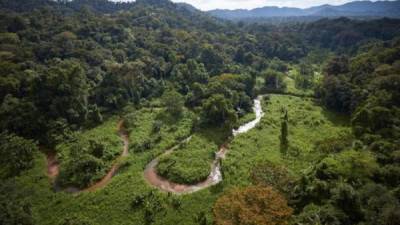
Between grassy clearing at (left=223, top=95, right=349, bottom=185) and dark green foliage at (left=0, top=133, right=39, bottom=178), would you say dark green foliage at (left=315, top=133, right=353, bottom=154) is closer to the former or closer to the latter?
grassy clearing at (left=223, top=95, right=349, bottom=185)

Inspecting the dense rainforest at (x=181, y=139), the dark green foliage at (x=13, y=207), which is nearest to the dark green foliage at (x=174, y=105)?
the dense rainforest at (x=181, y=139)

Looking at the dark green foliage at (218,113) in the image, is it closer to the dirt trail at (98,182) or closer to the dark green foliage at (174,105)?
the dark green foliage at (174,105)

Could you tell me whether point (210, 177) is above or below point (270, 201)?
below

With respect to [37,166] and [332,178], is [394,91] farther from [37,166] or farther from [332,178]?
[37,166]

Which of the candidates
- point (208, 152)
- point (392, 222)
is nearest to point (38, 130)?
point (208, 152)

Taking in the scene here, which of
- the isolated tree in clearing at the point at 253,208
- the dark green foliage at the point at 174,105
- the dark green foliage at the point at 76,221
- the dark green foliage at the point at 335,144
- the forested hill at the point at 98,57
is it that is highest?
the forested hill at the point at 98,57

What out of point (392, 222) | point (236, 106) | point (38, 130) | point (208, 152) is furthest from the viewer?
point (236, 106)
